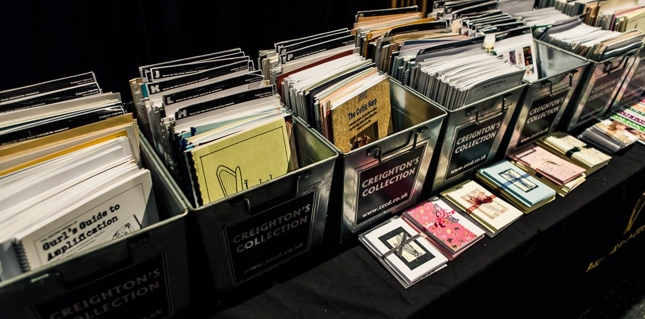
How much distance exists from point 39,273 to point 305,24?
111 cm

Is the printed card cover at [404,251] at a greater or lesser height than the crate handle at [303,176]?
lesser

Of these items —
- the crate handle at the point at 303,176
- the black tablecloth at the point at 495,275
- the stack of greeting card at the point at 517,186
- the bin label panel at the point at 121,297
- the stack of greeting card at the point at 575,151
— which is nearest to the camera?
the bin label panel at the point at 121,297

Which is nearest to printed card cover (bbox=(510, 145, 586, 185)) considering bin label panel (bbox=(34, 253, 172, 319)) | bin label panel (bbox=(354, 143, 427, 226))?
bin label panel (bbox=(354, 143, 427, 226))

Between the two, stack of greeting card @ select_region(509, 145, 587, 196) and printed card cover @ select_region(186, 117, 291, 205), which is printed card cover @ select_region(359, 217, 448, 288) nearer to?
printed card cover @ select_region(186, 117, 291, 205)

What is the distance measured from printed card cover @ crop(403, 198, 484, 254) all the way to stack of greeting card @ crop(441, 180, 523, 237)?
3 centimetres

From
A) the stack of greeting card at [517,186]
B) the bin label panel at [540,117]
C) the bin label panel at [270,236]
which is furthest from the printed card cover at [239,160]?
the bin label panel at [540,117]

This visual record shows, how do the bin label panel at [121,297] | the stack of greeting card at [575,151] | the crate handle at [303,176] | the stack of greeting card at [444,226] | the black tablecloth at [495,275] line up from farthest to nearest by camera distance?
the stack of greeting card at [575,151] < the stack of greeting card at [444,226] < the black tablecloth at [495,275] < the crate handle at [303,176] < the bin label panel at [121,297]

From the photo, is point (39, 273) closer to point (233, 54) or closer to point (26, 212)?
point (26, 212)

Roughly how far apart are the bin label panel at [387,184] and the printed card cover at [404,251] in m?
0.05

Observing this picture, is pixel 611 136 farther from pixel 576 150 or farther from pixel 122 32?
pixel 122 32

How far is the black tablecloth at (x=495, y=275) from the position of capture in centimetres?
98

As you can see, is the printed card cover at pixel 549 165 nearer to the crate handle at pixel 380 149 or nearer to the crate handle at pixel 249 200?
the crate handle at pixel 380 149

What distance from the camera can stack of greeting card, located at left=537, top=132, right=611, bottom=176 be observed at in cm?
139

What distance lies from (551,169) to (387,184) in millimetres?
612
